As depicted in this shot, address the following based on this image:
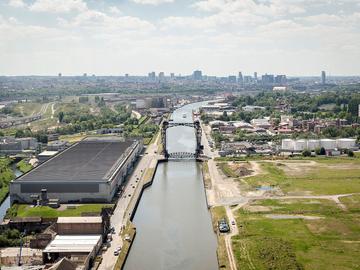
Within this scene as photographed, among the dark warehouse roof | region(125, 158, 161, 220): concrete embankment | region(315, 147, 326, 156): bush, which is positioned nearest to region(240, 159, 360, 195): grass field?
region(315, 147, 326, 156): bush

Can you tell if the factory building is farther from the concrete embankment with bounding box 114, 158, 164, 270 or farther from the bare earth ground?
the concrete embankment with bounding box 114, 158, 164, 270

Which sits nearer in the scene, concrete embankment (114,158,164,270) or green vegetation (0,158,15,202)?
concrete embankment (114,158,164,270)

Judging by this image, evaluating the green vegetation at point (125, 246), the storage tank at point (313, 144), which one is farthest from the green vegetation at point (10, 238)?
the storage tank at point (313, 144)

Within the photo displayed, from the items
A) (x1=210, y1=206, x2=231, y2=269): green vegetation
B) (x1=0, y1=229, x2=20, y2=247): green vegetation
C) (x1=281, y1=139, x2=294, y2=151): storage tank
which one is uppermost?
(x1=281, y1=139, x2=294, y2=151): storage tank

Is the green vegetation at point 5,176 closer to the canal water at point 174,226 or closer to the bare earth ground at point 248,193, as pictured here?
the canal water at point 174,226

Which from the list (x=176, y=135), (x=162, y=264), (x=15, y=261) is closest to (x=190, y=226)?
(x=162, y=264)

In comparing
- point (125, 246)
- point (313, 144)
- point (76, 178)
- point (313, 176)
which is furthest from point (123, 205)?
point (313, 144)

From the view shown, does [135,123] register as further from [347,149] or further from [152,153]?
[347,149]

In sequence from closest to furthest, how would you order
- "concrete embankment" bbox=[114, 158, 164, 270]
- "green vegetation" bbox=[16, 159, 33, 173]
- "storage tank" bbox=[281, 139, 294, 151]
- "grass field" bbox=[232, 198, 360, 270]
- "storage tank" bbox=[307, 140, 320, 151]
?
"grass field" bbox=[232, 198, 360, 270] < "concrete embankment" bbox=[114, 158, 164, 270] < "green vegetation" bbox=[16, 159, 33, 173] < "storage tank" bbox=[307, 140, 320, 151] < "storage tank" bbox=[281, 139, 294, 151]
